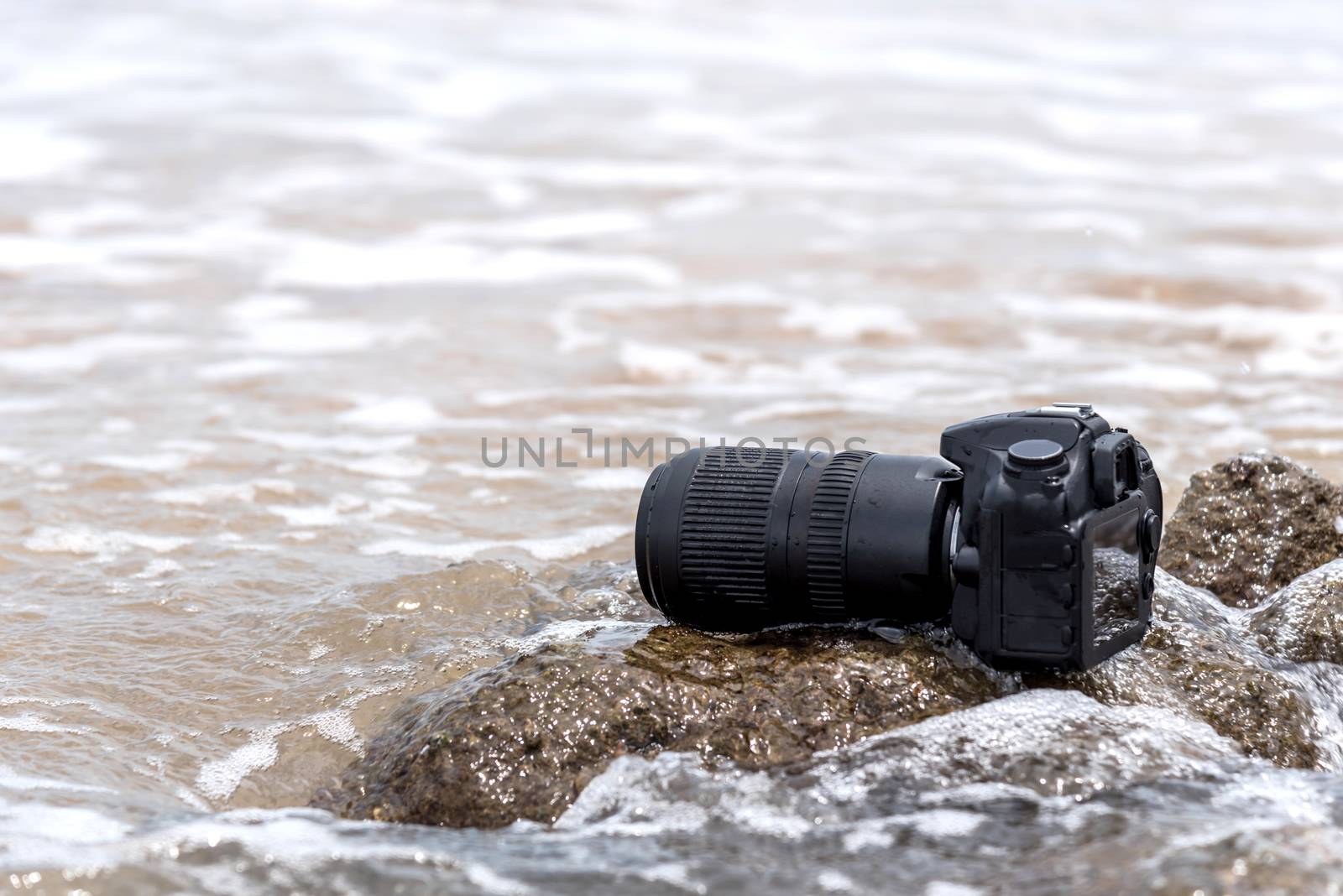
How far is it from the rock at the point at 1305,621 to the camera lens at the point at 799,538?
0.86 meters

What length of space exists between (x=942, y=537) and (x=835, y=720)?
39 centimetres

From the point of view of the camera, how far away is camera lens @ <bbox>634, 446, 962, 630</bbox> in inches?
93.7

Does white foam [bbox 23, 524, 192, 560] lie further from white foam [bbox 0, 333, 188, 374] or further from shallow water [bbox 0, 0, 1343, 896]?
white foam [bbox 0, 333, 188, 374]

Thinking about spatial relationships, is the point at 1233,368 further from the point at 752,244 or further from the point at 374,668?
the point at 374,668

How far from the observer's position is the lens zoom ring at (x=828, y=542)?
2400 millimetres

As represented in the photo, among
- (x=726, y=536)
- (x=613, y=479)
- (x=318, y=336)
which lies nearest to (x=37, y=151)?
(x=318, y=336)

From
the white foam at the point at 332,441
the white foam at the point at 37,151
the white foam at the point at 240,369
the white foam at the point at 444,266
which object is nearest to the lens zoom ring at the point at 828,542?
the white foam at the point at 332,441

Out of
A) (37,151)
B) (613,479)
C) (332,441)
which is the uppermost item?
(37,151)

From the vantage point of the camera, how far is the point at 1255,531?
3.21 meters

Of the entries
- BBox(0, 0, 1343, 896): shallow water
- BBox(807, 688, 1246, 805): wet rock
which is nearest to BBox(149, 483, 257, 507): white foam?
BBox(0, 0, 1343, 896): shallow water

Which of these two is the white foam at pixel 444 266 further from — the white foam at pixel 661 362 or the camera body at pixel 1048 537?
the camera body at pixel 1048 537

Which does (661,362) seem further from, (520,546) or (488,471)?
(520,546)

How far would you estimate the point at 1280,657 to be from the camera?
8.97ft

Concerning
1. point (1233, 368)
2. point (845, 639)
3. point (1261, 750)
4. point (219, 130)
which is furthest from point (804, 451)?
point (219, 130)
